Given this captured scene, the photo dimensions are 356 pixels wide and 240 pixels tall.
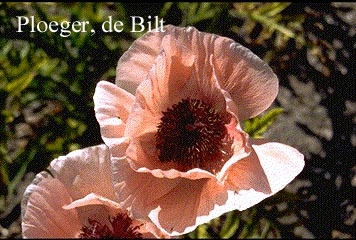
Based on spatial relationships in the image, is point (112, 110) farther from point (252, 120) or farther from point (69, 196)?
point (252, 120)

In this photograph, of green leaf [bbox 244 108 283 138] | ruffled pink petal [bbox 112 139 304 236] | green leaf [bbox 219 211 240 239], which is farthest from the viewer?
green leaf [bbox 219 211 240 239]

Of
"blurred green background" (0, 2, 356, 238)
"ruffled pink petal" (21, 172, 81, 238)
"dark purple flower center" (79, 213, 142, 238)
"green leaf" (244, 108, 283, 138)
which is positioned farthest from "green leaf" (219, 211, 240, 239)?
"ruffled pink petal" (21, 172, 81, 238)

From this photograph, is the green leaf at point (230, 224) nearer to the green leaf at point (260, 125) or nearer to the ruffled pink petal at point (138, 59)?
the green leaf at point (260, 125)

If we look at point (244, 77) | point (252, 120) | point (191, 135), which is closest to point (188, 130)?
point (191, 135)

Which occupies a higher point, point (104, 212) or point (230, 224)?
point (104, 212)

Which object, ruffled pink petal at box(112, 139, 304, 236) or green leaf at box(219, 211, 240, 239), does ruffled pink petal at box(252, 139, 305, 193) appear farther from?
green leaf at box(219, 211, 240, 239)

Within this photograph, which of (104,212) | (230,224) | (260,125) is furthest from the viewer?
(230,224)

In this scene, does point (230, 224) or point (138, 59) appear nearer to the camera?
point (138, 59)

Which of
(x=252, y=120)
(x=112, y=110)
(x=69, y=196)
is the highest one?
(x=112, y=110)
